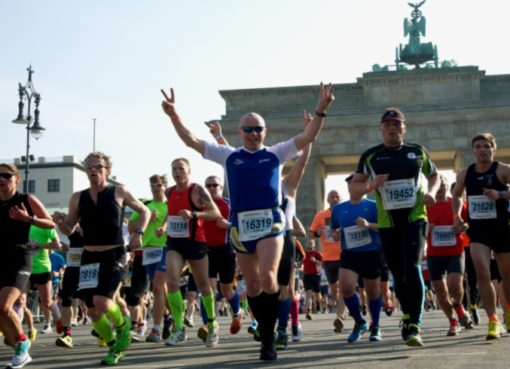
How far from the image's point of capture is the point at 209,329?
1037 cm

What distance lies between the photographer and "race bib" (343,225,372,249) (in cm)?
1106

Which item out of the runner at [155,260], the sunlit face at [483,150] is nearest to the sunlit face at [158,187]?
the runner at [155,260]

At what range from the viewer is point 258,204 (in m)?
7.54

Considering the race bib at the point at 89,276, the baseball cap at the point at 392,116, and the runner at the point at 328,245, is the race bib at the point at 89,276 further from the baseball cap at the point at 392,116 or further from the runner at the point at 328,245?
the runner at the point at 328,245

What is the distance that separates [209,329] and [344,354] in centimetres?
252

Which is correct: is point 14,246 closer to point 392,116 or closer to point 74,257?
point 392,116

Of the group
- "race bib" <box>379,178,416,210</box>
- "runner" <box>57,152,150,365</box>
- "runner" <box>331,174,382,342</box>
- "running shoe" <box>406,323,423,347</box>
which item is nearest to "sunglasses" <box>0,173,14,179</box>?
"runner" <box>57,152,150,365</box>

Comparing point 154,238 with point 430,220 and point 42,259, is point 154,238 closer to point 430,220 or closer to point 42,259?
point 42,259

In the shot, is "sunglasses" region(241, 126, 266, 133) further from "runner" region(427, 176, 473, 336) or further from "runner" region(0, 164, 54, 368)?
"runner" region(427, 176, 473, 336)

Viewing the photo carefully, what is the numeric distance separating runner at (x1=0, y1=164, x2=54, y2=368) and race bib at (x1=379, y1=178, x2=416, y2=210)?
330 centimetres

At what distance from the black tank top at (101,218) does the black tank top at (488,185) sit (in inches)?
158

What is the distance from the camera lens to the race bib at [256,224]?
7480 mm

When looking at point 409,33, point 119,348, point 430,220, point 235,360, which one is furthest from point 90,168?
point 409,33

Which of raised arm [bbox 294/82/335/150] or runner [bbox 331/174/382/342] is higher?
raised arm [bbox 294/82/335/150]
